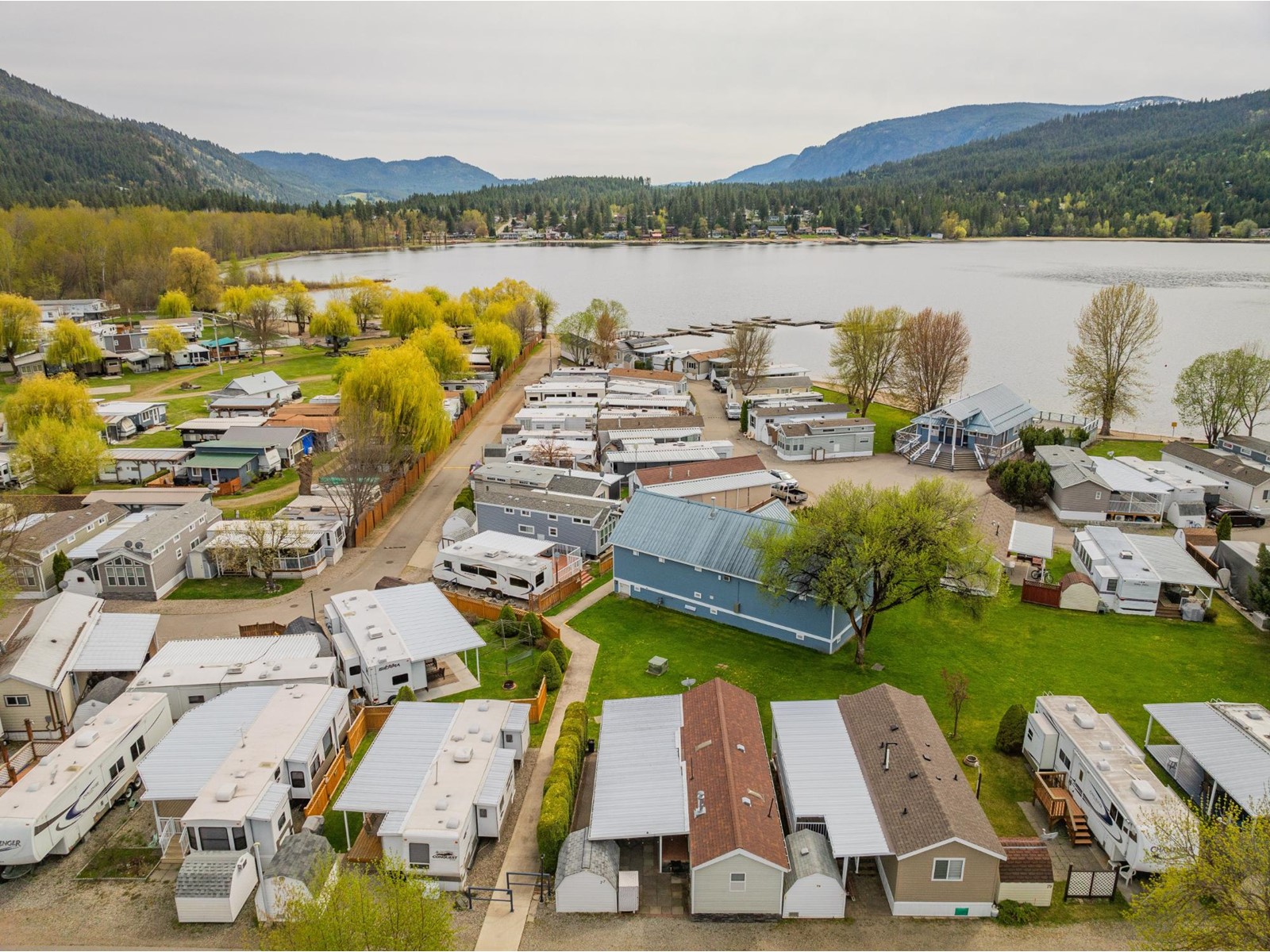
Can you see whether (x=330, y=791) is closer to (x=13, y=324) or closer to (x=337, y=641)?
(x=337, y=641)

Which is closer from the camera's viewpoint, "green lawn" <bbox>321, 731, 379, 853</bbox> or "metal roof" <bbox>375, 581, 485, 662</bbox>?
"green lawn" <bbox>321, 731, 379, 853</bbox>

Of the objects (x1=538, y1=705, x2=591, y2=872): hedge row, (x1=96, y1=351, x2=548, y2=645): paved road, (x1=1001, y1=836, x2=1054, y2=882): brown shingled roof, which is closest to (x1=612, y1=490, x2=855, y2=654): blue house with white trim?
(x1=538, y1=705, x2=591, y2=872): hedge row

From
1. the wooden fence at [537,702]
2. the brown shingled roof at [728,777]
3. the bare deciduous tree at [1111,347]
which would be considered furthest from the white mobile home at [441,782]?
the bare deciduous tree at [1111,347]

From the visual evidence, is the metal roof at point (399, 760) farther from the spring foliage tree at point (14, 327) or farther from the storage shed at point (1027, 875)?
the spring foliage tree at point (14, 327)

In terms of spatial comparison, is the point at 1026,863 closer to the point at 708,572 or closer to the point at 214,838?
the point at 708,572

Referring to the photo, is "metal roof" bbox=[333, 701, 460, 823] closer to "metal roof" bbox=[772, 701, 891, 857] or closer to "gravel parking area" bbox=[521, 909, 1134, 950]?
"gravel parking area" bbox=[521, 909, 1134, 950]

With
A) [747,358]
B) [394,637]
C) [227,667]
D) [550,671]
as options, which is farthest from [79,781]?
[747,358]
